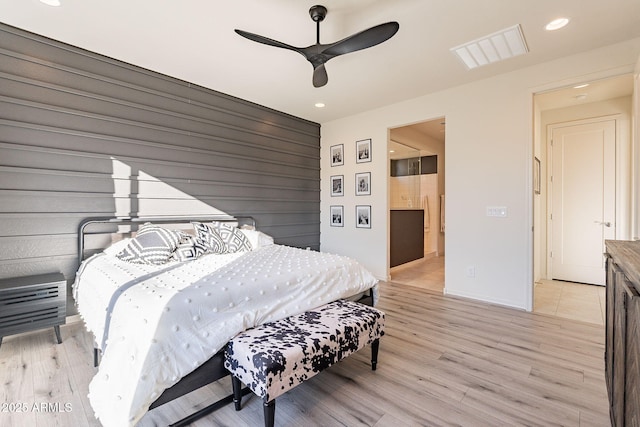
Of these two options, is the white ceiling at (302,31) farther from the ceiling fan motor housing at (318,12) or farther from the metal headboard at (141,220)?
the metal headboard at (141,220)

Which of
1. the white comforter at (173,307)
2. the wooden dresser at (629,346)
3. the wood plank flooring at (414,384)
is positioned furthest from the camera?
the wood plank flooring at (414,384)

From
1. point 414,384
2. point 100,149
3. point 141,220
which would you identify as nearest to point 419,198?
point 414,384

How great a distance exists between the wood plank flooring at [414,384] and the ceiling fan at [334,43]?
2.44 meters

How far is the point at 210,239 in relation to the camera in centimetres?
331

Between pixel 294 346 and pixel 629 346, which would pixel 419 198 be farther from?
pixel 629 346

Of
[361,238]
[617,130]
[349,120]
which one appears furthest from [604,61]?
[361,238]

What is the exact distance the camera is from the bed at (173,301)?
4.61 feet

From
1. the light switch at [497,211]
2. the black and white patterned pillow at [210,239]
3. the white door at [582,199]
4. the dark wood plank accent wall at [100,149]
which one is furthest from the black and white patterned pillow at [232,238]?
the white door at [582,199]

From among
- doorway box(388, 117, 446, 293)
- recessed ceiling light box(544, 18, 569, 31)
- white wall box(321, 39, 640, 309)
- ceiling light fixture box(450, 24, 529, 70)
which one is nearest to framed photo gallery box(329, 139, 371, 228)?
doorway box(388, 117, 446, 293)

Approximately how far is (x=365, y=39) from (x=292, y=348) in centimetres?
216

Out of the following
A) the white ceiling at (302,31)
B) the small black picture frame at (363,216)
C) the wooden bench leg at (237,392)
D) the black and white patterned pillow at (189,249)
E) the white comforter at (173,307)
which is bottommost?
the wooden bench leg at (237,392)

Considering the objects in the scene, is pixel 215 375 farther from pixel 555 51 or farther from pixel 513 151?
pixel 555 51

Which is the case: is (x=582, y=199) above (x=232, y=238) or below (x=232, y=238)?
above

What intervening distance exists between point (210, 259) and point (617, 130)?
5.63m
